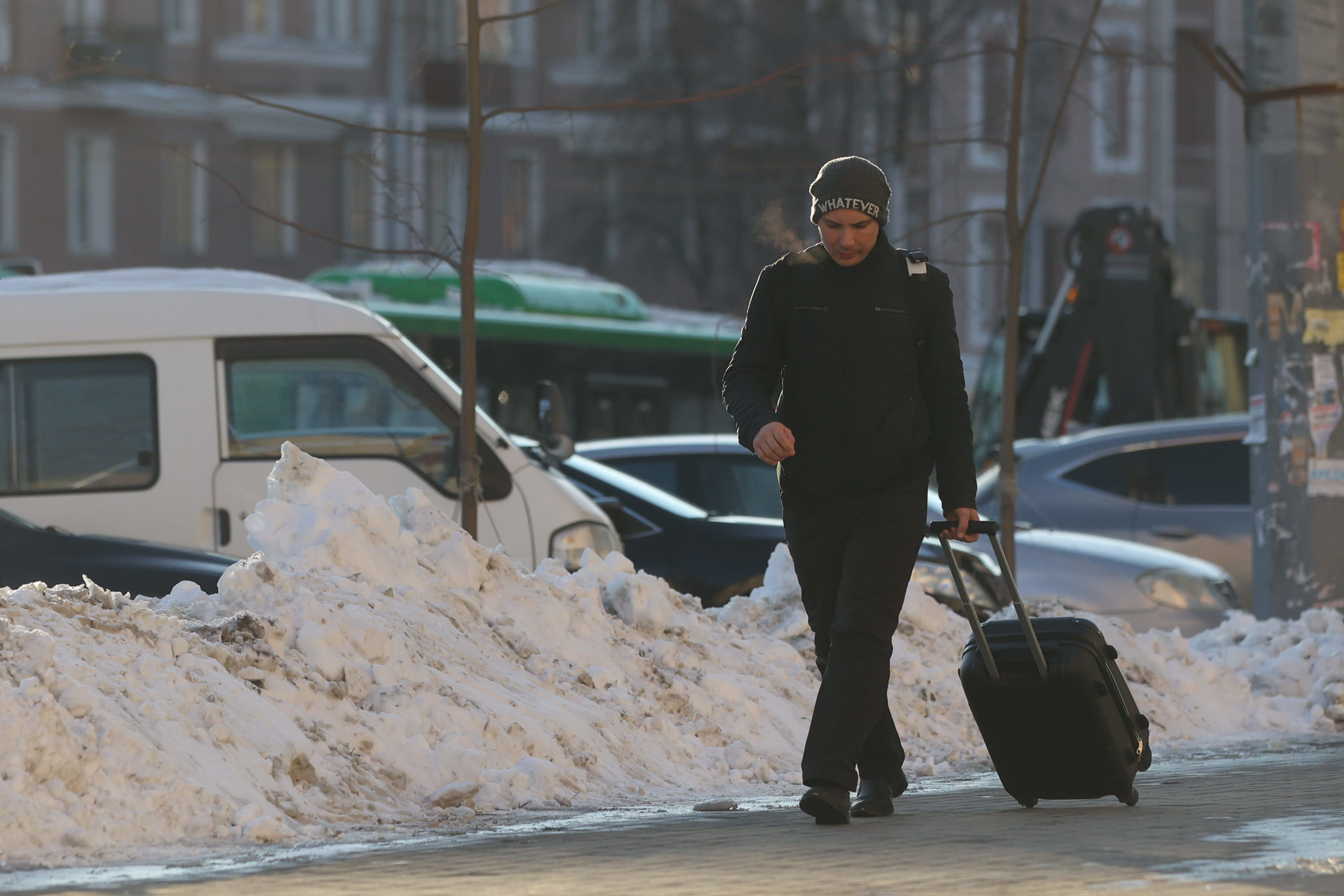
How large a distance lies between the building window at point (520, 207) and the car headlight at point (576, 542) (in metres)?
32.7

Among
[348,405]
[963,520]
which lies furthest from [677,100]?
[963,520]

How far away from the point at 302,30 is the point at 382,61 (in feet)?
5.39

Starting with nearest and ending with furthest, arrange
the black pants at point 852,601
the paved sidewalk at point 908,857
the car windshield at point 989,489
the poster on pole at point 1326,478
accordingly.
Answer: the paved sidewalk at point 908,857 < the black pants at point 852,601 < the poster on pole at point 1326,478 < the car windshield at point 989,489

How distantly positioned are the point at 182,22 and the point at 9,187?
461 cm

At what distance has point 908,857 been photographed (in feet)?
16.9

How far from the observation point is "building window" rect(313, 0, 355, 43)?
43750 millimetres

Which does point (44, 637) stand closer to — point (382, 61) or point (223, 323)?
point (223, 323)

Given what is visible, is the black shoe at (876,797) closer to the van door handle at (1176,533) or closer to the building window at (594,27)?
the van door handle at (1176,533)

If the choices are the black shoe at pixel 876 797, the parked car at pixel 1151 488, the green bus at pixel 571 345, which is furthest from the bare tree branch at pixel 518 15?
the green bus at pixel 571 345

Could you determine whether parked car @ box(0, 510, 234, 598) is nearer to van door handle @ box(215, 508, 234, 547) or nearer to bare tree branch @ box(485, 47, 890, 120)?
van door handle @ box(215, 508, 234, 547)

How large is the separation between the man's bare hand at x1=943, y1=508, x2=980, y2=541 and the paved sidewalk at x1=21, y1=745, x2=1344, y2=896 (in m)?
0.75

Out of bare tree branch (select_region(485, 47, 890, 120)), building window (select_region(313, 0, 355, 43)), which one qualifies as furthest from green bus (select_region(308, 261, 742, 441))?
building window (select_region(313, 0, 355, 43))

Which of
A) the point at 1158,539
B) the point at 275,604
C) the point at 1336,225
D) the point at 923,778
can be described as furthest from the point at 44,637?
the point at 1158,539

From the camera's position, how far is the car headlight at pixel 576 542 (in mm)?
10258
